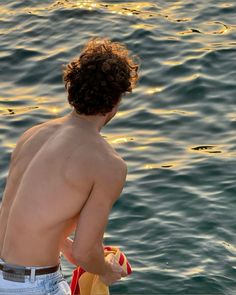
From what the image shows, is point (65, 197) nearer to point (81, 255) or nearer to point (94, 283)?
point (81, 255)

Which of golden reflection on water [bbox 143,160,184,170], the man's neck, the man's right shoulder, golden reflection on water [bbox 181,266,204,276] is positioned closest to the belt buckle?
the man's right shoulder

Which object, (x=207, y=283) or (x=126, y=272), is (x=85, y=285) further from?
(x=207, y=283)

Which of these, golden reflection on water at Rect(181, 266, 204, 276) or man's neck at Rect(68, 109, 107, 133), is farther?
golden reflection on water at Rect(181, 266, 204, 276)

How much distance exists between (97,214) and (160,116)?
486cm

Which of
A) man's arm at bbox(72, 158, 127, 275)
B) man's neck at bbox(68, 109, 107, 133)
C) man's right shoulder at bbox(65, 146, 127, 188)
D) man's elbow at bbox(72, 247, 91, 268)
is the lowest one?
man's elbow at bbox(72, 247, 91, 268)

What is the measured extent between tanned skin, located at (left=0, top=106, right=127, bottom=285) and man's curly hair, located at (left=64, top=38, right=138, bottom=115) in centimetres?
7

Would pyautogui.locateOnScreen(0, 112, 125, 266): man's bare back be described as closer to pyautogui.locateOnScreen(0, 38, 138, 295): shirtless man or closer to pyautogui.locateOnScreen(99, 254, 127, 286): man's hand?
pyautogui.locateOnScreen(0, 38, 138, 295): shirtless man

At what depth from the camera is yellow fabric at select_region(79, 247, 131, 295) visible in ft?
18.7

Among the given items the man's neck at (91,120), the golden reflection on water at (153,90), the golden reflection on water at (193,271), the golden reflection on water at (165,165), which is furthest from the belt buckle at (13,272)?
the golden reflection on water at (153,90)

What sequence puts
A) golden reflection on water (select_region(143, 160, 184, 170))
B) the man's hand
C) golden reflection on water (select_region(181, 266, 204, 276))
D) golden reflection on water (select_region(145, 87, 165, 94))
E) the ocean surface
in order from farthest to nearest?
1. golden reflection on water (select_region(145, 87, 165, 94))
2. golden reflection on water (select_region(143, 160, 184, 170))
3. the ocean surface
4. golden reflection on water (select_region(181, 266, 204, 276))
5. the man's hand

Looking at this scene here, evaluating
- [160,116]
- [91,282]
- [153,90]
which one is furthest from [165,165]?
[91,282]

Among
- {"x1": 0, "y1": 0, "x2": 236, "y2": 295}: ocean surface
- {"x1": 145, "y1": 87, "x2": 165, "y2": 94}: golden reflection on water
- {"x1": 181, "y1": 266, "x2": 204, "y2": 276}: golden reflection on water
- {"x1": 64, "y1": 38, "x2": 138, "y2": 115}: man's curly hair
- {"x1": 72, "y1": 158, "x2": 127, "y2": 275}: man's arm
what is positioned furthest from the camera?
{"x1": 145, "y1": 87, "x2": 165, "y2": 94}: golden reflection on water

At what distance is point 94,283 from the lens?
5.71 meters

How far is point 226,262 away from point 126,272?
209cm
